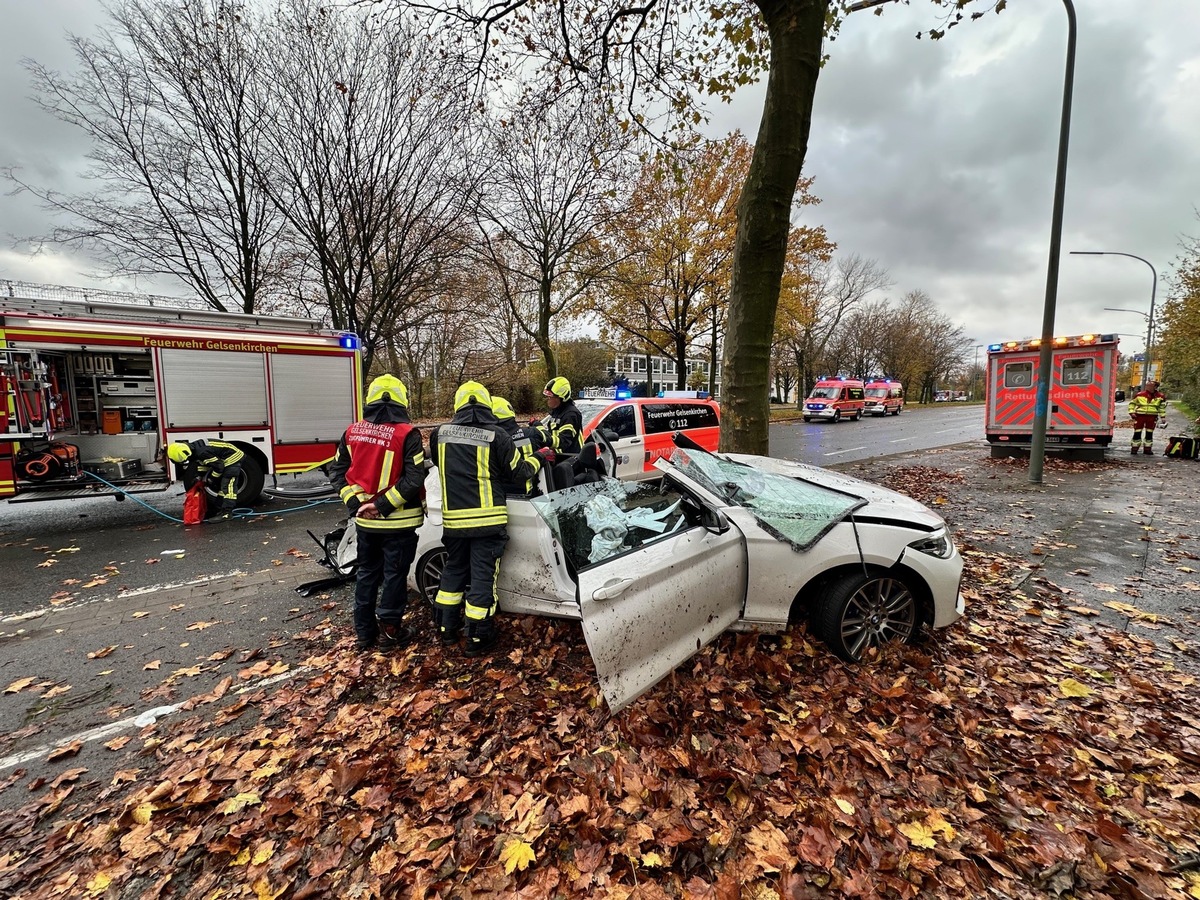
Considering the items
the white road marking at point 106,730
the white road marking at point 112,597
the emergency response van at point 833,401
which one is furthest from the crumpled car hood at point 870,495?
the emergency response van at point 833,401

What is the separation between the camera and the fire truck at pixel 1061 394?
1102 centimetres

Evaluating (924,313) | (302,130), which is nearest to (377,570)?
(302,130)

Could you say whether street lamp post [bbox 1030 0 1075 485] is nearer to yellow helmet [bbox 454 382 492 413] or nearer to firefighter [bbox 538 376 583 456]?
firefighter [bbox 538 376 583 456]

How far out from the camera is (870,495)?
375 centimetres

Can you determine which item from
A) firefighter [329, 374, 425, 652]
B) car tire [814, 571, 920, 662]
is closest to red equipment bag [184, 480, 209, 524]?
firefighter [329, 374, 425, 652]

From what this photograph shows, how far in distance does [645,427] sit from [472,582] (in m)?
5.27

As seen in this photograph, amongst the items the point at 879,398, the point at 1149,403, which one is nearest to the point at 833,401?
the point at 879,398

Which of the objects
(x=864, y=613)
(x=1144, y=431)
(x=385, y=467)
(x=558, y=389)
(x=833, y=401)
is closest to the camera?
(x=864, y=613)

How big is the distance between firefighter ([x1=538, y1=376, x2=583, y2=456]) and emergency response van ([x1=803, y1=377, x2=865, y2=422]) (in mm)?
25473

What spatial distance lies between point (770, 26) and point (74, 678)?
→ 8252mm

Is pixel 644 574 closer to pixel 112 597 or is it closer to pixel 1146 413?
pixel 112 597

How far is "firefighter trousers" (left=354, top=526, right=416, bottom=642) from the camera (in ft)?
12.1

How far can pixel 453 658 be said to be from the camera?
3.57 metres

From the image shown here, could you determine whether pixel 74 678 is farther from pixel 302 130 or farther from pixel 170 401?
pixel 302 130
